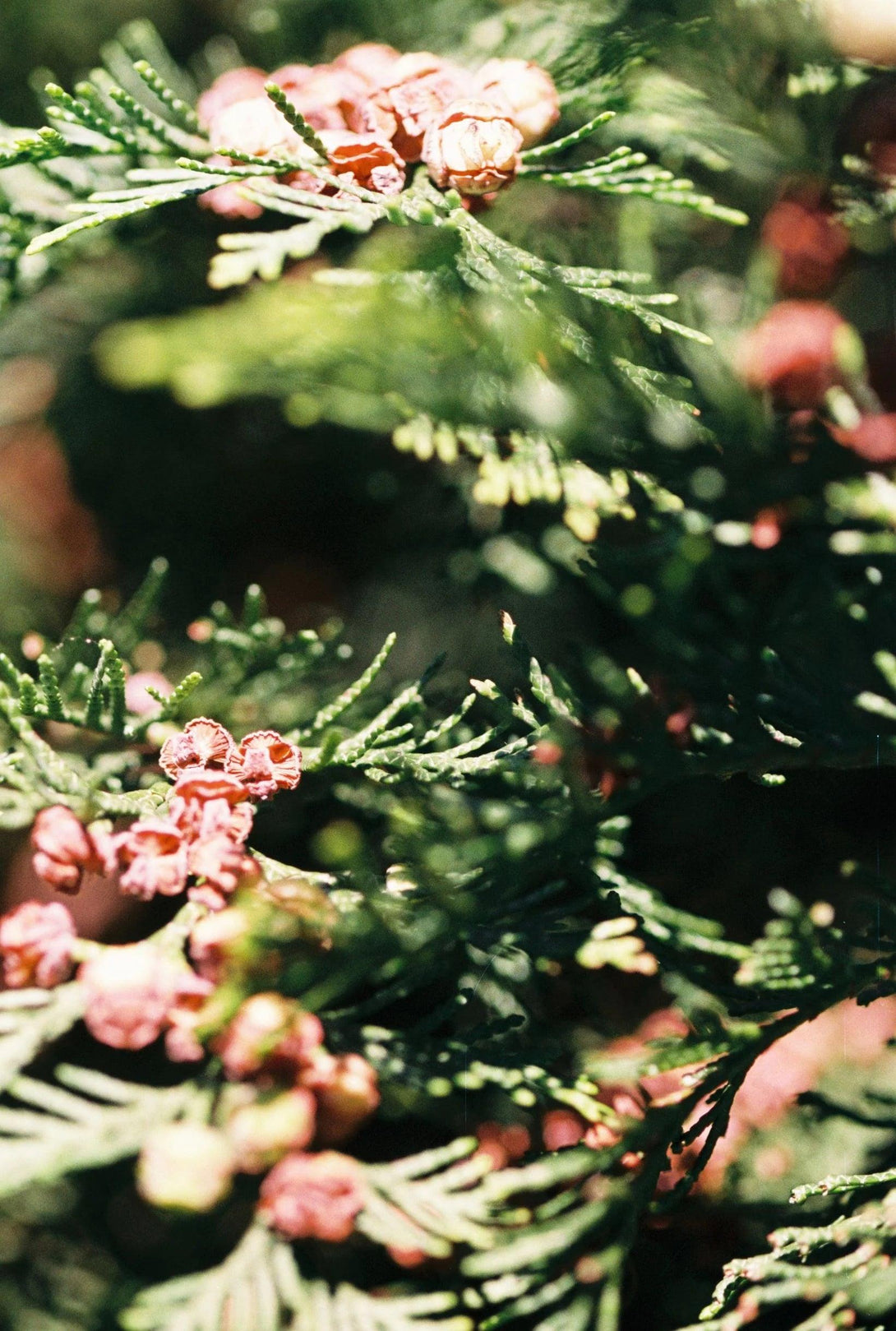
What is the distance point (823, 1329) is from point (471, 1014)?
11.5 inches

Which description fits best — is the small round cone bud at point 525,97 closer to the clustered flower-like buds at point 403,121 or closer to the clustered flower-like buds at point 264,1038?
the clustered flower-like buds at point 403,121

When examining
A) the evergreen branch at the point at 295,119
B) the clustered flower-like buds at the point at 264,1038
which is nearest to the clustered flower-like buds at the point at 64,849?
the clustered flower-like buds at the point at 264,1038

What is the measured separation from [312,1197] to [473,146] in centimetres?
56

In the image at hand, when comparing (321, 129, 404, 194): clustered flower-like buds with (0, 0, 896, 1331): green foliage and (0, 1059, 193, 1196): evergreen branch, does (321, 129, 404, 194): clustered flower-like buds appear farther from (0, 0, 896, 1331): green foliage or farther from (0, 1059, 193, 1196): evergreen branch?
(0, 1059, 193, 1196): evergreen branch

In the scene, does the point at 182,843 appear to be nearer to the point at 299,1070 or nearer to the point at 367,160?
the point at 299,1070

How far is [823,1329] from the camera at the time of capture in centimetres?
57

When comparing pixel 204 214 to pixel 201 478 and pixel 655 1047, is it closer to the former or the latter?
pixel 201 478

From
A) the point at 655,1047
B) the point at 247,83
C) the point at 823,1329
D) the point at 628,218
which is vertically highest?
the point at 247,83

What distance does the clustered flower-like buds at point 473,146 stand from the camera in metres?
0.56

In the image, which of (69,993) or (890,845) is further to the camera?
(890,845)

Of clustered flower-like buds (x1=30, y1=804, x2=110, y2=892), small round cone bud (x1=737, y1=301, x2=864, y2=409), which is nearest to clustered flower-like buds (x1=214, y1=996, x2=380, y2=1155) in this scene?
clustered flower-like buds (x1=30, y1=804, x2=110, y2=892)

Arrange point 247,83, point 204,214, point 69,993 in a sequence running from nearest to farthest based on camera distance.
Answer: point 69,993, point 247,83, point 204,214

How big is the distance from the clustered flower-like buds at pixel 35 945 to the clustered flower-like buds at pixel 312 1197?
0.15m

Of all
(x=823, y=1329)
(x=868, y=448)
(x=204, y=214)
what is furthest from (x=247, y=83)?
(x=823, y=1329)
